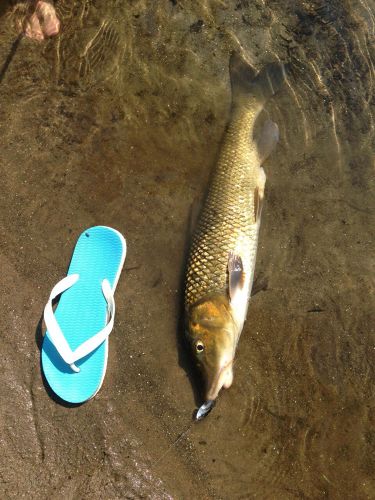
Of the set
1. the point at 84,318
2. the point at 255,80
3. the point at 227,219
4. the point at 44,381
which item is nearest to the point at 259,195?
the point at 227,219

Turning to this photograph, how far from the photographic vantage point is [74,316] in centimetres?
351

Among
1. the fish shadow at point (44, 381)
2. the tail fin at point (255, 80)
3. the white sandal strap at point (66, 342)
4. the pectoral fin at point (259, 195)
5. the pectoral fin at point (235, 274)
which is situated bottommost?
the fish shadow at point (44, 381)

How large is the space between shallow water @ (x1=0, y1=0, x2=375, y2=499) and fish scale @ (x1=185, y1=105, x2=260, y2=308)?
0.22 metres

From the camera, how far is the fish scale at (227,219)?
3.25 meters

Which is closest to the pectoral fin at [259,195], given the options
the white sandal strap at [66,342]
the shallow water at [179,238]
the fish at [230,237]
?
the fish at [230,237]

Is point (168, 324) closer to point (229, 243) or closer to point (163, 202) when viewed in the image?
point (229, 243)

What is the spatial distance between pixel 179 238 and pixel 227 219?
51cm

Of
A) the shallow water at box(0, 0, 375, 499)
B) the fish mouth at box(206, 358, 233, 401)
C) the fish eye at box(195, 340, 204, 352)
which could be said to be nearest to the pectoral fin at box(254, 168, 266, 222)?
the shallow water at box(0, 0, 375, 499)

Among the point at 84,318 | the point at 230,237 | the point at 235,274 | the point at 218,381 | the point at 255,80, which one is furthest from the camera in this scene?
the point at 255,80

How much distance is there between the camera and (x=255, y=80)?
3.92 m

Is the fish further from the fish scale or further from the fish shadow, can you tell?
the fish shadow

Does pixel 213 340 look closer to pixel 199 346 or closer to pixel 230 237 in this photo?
pixel 199 346

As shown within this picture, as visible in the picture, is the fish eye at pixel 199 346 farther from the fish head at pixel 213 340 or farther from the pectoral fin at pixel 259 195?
the pectoral fin at pixel 259 195

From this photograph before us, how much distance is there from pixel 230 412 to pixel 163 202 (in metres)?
1.93
